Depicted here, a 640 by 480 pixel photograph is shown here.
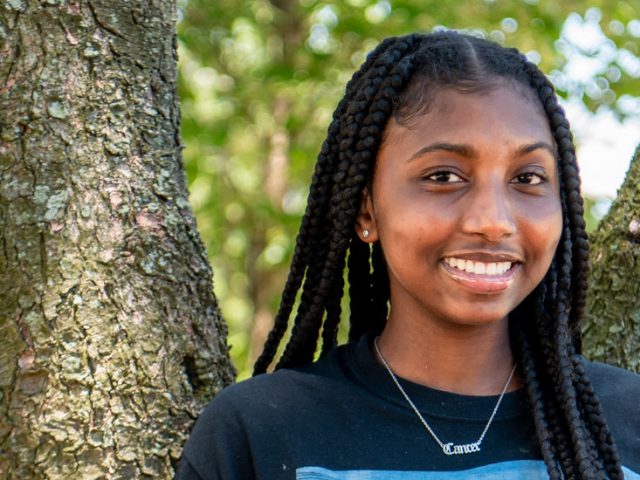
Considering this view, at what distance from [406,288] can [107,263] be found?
0.76m

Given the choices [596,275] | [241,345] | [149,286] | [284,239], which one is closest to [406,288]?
[149,286]

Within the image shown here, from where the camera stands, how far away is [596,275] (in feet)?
9.62

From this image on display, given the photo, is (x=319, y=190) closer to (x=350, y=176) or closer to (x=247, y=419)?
(x=350, y=176)

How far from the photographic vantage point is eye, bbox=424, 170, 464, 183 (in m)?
2.20

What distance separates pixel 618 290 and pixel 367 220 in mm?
919

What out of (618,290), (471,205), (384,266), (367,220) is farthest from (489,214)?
(618,290)

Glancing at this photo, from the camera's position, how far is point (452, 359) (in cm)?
Answer: 236

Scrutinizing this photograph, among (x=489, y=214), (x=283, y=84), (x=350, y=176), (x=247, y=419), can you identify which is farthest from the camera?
(x=283, y=84)

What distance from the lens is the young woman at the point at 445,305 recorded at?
218cm

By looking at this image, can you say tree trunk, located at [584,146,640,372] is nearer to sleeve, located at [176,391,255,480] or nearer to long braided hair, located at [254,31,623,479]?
long braided hair, located at [254,31,623,479]

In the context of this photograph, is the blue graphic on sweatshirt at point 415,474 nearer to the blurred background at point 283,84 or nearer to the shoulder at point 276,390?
the shoulder at point 276,390

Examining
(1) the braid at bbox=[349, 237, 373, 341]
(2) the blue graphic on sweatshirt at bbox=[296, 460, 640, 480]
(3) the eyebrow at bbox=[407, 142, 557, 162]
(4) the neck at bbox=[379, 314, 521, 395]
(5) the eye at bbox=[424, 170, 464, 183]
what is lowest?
(2) the blue graphic on sweatshirt at bbox=[296, 460, 640, 480]

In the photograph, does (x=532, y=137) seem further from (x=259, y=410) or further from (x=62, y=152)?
(x=62, y=152)

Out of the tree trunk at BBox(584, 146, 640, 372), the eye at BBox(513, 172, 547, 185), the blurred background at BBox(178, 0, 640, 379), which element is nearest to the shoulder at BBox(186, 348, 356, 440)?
the eye at BBox(513, 172, 547, 185)
